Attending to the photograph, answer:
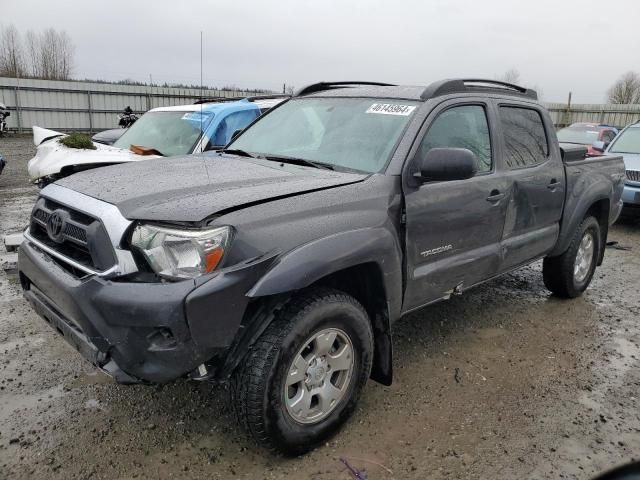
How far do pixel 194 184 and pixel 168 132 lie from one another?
170 inches

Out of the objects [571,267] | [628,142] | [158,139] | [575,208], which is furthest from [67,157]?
[628,142]

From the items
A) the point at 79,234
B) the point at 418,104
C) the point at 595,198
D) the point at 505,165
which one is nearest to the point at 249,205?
the point at 79,234

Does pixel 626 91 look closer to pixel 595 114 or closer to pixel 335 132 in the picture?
pixel 595 114

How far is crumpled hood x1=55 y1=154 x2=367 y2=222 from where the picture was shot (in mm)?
2385

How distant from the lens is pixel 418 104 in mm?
3385

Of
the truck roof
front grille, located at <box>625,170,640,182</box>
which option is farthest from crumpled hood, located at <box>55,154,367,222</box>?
front grille, located at <box>625,170,640,182</box>

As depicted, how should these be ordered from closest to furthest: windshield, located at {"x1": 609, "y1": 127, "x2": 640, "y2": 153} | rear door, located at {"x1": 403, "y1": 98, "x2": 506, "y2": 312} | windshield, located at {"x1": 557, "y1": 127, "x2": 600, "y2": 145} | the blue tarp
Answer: rear door, located at {"x1": 403, "y1": 98, "x2": 506, "y2": 312} → the blue tarp → windshield, located at {"x1": 609, "y1": 127, "x2": 640, "y2": 153} → windshield, located at {"x1": 557, "y1": 127, "x2": 600, "y2": 145}

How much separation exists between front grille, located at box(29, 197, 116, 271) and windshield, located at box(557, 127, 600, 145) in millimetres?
12695

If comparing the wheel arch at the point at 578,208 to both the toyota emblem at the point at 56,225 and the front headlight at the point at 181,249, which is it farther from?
the toyota emblem at the point at 56,225

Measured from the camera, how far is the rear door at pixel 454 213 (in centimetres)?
314

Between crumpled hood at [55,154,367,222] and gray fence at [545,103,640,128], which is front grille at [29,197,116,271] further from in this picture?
gray fence at [545,103,640,128]

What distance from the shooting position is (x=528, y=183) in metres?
4.04

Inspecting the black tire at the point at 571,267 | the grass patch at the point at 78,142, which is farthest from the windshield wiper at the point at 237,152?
the black tire at the point at 571,267

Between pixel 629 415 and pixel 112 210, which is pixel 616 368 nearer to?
pixel 629 415
